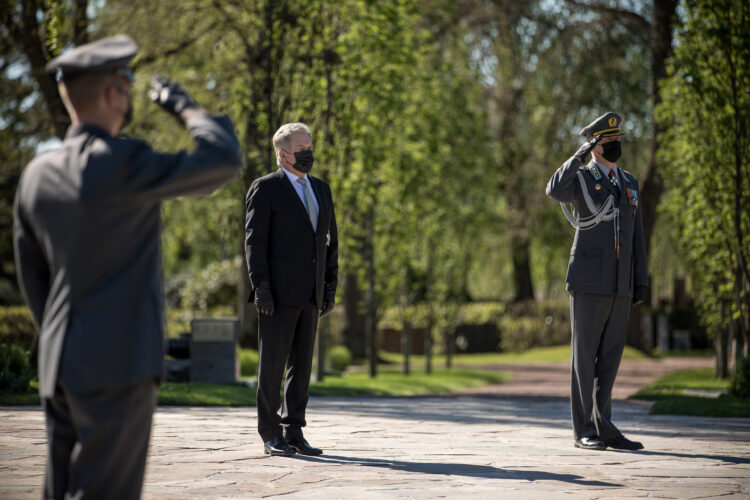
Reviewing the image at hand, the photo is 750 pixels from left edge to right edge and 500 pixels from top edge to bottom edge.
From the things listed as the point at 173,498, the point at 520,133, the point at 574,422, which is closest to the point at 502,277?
the point at 520,133

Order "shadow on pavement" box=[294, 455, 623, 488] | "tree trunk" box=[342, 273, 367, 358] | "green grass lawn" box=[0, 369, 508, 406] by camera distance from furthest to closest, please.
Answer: "tree trunk" box=[342, 273, 367, 358] → "green grass lawn" box=[0, 369, 508, 406] → "shadow on pavement" box=[294, 455, 623, 488]

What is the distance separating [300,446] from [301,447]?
0.4 inches

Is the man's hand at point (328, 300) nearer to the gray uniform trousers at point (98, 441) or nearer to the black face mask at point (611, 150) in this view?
the black face mask at point (611, 150)

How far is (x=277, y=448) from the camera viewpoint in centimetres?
688

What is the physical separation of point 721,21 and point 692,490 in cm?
1061

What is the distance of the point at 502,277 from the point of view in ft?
123

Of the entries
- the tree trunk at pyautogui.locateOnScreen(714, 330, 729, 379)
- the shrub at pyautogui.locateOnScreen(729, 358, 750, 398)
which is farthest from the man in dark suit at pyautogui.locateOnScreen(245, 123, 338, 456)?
the tree trunk at pyautogui.locateOnScreen(714, 330, 729, 379)

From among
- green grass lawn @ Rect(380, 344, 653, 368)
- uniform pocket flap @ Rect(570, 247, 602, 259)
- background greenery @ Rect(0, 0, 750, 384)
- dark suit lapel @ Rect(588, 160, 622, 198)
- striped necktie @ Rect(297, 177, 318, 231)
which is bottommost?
green grass lawn @ Rect(380, 344, 653, 368)

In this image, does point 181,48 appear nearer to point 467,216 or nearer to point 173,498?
point 467,216

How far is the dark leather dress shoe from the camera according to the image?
6.93m

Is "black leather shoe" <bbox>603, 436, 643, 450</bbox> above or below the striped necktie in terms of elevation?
below

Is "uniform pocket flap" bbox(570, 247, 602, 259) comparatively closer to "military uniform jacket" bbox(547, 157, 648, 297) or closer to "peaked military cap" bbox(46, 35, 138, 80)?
"military uniform jacket" bbox(547, 157, 648, 297)

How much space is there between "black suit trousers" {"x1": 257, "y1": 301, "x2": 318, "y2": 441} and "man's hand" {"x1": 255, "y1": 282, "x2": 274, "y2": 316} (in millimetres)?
148

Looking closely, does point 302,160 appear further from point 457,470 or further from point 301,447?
point 457,470
